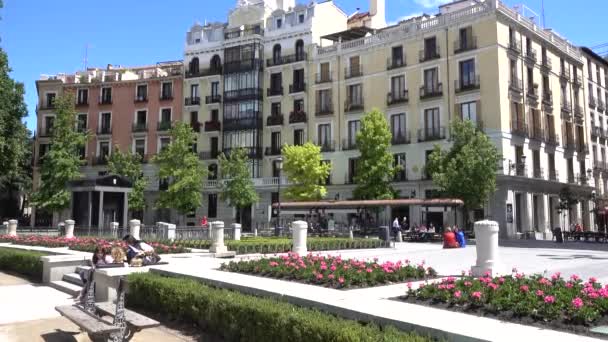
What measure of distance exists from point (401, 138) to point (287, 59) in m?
14.6

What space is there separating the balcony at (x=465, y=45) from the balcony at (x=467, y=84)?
88.7 inches

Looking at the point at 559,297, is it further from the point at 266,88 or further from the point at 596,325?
the point at 266,88

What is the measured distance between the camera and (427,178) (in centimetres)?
4131

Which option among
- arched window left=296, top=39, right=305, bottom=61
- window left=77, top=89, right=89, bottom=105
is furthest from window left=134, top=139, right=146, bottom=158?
arched window left=296, top=39, right=305, bottom=61

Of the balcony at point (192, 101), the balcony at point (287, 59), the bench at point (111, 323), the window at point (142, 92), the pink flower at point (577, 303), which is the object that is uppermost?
the balcony at point (287, 59)

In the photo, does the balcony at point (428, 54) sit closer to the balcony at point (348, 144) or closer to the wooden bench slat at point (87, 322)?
the balcony at point (348, 144)

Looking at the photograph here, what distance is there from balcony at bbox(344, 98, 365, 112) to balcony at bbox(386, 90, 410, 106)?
255 cm

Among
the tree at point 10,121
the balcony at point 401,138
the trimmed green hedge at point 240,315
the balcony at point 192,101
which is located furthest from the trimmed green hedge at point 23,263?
the balcony at point 192,101

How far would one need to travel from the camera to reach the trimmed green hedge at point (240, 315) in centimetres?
578

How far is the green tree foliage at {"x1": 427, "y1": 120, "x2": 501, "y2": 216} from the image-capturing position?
33938 mm

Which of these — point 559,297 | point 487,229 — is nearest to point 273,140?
point 487,229

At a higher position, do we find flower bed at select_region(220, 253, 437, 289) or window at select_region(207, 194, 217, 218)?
window at select_region(207, 194, 217, 218)

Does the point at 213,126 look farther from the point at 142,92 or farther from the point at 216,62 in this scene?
the point at 142,92

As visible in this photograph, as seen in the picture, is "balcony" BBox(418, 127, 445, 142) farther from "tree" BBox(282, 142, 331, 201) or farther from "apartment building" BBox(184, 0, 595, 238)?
"tree" BBox(282, 142, 331, 201)
